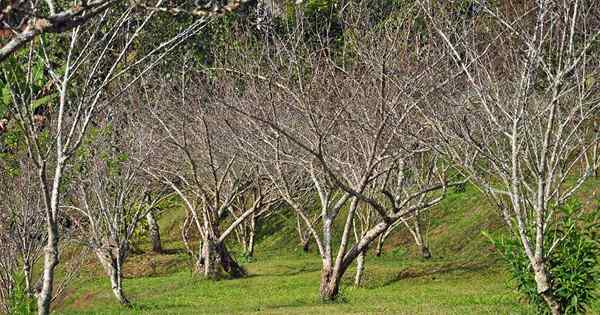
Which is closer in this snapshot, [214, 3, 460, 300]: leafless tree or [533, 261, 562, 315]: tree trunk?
[533, 261, 562, 315]: tree trunk

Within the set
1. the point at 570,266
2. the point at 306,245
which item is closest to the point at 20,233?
the point at 570,266

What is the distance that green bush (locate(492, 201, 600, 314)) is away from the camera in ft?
34.2

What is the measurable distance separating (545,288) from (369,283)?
37.0 feet

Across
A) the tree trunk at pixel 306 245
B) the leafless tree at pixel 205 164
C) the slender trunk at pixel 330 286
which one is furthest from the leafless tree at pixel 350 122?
the tree trunk at pixel 306 245

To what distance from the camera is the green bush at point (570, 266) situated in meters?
10.4

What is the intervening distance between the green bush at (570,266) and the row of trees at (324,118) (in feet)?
0.45

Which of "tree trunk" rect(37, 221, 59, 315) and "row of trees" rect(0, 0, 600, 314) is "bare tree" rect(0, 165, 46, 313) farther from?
"tree trunk" rect(37, 221, 59, 315)

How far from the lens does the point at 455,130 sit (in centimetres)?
1255

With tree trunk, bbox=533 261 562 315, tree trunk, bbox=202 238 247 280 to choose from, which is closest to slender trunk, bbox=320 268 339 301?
tree trunk, bbox=533 261 562 315

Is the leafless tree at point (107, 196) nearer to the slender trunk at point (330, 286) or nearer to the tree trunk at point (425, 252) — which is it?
the slender trunk at point (330, 286)

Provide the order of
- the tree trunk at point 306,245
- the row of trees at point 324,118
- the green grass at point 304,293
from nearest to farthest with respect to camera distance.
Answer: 1. the row of trees at point 324,118
2. the green grass at point 304,293
3. the tree trunk at point 306,245

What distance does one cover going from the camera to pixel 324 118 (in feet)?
64.7

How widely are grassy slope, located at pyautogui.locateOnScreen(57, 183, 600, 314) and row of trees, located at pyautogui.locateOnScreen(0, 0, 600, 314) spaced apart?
3.27 ft

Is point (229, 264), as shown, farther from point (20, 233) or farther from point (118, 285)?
point (20, 233)
